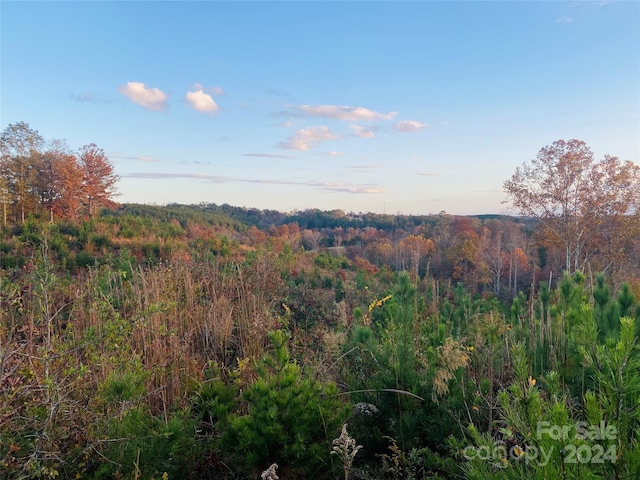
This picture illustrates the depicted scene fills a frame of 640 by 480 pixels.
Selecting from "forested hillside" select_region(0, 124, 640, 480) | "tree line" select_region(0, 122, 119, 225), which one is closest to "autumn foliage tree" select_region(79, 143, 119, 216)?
"tree line" select_region(0, 122, 119, 225)

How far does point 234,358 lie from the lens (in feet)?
12.5

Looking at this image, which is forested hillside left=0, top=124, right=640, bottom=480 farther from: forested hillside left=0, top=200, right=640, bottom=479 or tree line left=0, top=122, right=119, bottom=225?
tree line left=0, top=122, right=119, bottom=225

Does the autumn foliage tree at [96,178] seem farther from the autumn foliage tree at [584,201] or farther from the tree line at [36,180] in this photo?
the autumn foliage tree at [584,201]

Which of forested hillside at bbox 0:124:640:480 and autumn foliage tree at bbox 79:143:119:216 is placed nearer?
forested hillside at bbox 0:124:640:480

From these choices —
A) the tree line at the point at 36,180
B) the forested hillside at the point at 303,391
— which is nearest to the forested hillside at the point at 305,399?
the forested hillside at the point at 303,391

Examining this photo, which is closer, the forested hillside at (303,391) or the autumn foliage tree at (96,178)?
the forested hillside at (303,391)

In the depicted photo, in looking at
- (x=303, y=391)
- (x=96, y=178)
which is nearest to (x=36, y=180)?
(x=96, y=178)

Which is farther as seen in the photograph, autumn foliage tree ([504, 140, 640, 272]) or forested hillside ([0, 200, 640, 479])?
autumn foliage tree ([504, 140, 640, 272])

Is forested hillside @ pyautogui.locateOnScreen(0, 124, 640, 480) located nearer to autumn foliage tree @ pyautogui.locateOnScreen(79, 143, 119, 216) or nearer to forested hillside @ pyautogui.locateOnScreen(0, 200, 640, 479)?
forested hillside @ pyautogui.locateOnScreen(0, 200, 640, 479)

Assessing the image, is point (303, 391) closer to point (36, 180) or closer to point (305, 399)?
point (305, 399)

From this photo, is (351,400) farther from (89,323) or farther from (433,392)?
(89,323)

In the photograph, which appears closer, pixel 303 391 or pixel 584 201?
pixel 303 391

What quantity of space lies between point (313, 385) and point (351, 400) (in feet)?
2.01

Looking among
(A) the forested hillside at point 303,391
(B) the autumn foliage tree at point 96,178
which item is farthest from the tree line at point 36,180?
(A) the forested hillside at point 303,391
